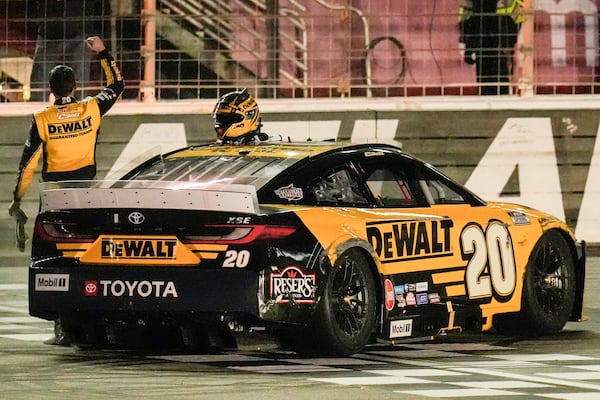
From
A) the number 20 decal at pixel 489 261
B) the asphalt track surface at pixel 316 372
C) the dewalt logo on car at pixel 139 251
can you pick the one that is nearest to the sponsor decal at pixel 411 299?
the asphalt track surface at pixel 316 372

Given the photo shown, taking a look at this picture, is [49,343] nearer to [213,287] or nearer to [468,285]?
[213,287]

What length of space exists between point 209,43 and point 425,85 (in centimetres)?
222

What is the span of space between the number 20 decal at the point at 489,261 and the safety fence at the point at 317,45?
24.3ft

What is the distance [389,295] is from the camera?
34.6ft

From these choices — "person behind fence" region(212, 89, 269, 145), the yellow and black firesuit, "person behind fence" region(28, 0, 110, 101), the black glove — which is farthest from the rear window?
"person behind fence" region(28, 0, 110, 101)

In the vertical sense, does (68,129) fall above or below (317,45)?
below

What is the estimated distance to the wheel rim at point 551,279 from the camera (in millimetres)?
Answer: 11844

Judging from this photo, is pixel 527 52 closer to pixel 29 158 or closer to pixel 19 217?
pixel 19 217

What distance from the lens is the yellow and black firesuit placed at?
490 inches

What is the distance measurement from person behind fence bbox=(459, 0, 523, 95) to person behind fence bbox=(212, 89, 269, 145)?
7.23 metres

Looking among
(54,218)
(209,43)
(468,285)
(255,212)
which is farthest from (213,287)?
(209,43)

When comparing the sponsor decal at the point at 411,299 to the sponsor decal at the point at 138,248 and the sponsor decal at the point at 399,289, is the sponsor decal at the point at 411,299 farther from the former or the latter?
the sponsor decal at the point at 138,248

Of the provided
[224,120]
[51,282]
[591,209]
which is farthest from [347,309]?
[591,209]

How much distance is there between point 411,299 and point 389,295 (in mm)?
247
